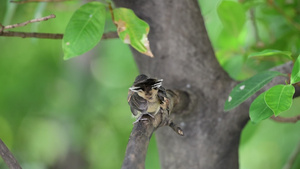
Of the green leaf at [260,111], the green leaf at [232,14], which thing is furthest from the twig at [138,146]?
the green leaf at [232,14]

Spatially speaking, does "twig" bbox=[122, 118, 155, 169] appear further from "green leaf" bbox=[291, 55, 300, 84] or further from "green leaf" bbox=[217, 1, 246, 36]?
"green leaf" bbox=[217, 1, 246, 36]

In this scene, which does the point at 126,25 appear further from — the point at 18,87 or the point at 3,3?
the point at 18,87

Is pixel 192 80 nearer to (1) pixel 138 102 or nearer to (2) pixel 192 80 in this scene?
(2) pixel 192 80

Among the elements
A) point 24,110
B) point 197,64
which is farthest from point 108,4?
point 24,110

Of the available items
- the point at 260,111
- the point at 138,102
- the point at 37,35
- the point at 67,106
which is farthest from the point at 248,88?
the point at 67,106

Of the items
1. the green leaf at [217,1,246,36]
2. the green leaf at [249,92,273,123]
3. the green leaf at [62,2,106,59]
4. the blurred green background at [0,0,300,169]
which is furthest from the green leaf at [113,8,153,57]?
the blurred green background at [0,0,300,169]
